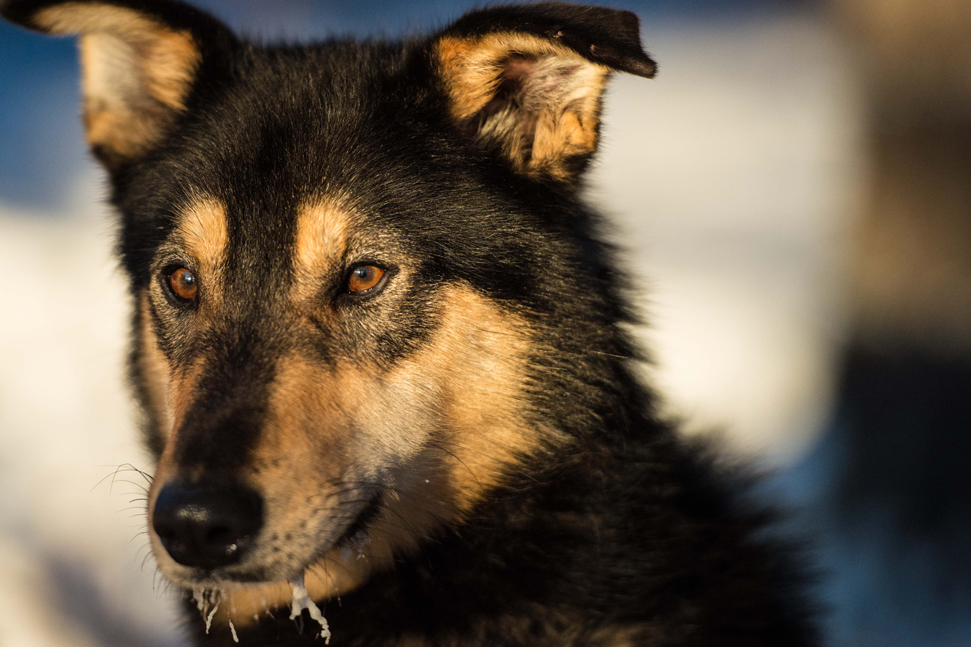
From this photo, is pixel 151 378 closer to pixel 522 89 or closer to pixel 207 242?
pixel 207 242

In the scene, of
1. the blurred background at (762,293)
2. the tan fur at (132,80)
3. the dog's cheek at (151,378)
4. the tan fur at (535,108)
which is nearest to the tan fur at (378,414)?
the dog's cheek at (151,378)

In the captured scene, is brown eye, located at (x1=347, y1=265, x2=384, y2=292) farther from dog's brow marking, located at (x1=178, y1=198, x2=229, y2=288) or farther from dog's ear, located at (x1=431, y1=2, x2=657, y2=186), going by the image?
dog's ear, located at (x1=431, y1=2, x2=657, y2=186)

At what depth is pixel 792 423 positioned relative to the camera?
528cm

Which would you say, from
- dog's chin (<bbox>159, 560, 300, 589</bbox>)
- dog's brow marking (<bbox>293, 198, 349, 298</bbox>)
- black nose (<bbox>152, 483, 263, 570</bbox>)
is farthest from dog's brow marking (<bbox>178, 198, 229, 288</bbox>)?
dog's chin (<bbox>159, 560, 300, 589</bbox>)

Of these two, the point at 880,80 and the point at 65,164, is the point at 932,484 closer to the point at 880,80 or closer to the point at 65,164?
the point at 880,80

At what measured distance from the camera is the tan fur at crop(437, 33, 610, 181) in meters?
2.18

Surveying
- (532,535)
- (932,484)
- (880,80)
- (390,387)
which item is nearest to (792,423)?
(932,484)

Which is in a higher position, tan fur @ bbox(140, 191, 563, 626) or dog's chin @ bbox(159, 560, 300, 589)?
tan fur @ bbox(140, 191, 563, 626)

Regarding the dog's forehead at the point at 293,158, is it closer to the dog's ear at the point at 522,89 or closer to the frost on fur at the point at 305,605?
the dog's ear at the point at 522,89

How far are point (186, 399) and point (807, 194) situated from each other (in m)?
5.06

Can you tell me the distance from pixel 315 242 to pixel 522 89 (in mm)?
820

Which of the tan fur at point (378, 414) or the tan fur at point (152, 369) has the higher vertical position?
the tan fur at point (378, 414)

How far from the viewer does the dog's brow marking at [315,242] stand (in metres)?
2.09

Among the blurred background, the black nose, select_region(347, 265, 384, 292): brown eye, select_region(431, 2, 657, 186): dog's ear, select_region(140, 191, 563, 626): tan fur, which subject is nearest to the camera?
the black nose
